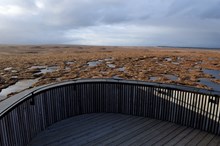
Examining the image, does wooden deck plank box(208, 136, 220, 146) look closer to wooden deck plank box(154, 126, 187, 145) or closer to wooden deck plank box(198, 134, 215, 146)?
wooden deck plank box(198, 134, 215, 146)

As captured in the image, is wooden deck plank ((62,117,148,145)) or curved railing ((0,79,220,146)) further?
wooden deck plank ((62,117,148,145))

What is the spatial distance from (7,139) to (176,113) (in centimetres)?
599

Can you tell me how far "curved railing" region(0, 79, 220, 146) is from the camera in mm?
5616

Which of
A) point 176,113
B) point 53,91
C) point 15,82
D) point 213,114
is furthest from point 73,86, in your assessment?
point 15,82

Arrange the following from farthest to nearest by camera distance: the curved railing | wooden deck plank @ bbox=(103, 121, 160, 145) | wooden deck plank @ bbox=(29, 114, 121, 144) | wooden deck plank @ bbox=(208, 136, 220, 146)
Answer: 1. wooden deck plank @ bbox=(29, 114, 121, 144)
2. wooden deck plank @ bbox=(103, 121, 160, 145)
3. wooden deck plank @ bbox=(208, 136, 220, 146)
4. the curved railing

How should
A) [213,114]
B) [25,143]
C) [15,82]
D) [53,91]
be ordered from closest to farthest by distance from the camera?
[25,143] → [213,114] → [53,91] → [15,82]

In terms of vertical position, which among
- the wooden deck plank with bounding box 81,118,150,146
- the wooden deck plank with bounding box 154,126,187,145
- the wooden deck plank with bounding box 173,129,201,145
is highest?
the wooden deck plank with bounding box 81,118,150,146

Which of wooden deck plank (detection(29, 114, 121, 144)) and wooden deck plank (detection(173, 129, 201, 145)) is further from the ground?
wooden deck plank (detection(29, 114, 121, 144))

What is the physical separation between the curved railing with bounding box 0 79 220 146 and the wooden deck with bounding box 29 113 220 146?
0.34 metres

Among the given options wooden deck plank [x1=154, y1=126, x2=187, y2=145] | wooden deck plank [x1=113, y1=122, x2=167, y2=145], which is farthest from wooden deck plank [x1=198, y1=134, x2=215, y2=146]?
wooden deck plank [x1=113, y1=122, x2=167, y2=145]

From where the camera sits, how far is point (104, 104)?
8.43m

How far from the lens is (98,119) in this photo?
7746 millimetres

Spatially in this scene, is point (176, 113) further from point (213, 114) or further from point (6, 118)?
point (6, 118)

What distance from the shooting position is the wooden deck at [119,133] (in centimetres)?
602
